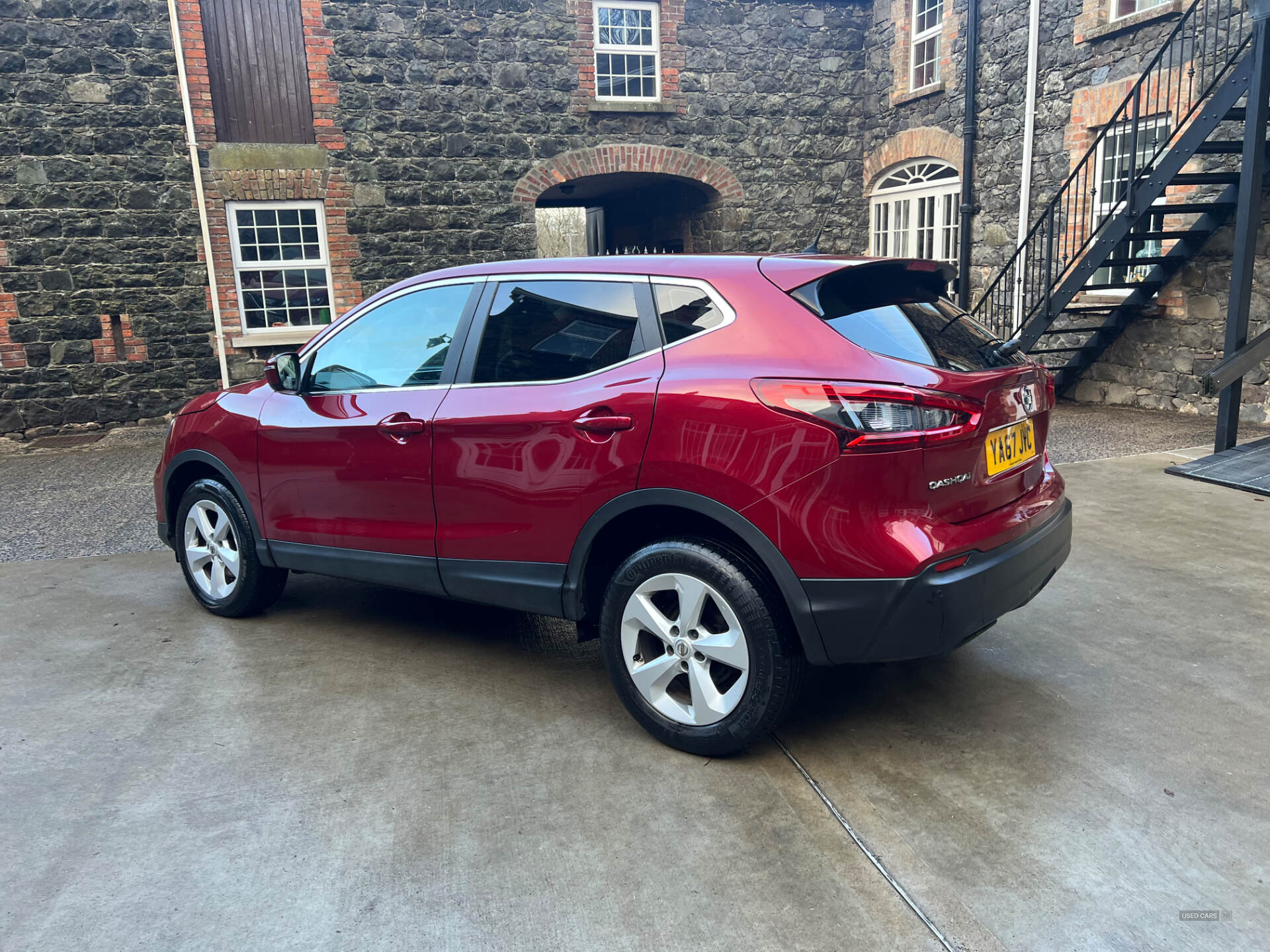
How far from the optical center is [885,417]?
2.77 metres

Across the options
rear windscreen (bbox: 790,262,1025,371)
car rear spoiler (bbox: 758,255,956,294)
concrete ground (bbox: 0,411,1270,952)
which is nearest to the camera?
concrete ground (bbox: 0,411,1270,952)

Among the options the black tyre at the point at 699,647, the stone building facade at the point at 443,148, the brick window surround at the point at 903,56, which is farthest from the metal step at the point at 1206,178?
the black tyre at the point at 699,647

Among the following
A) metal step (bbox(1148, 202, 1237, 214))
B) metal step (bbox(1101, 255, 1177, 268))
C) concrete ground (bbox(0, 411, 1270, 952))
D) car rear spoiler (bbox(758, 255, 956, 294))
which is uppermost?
metal step (bbox(1148, 202, 1237, 214))

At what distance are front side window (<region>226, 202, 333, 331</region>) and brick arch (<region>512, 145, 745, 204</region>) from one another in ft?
8.79

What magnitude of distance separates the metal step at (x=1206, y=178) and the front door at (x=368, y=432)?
A: 23.6 feet

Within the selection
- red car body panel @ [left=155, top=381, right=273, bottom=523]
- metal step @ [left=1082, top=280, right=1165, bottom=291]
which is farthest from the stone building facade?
red car body panel @ [left=155, top=381, right=273, bottom=523]

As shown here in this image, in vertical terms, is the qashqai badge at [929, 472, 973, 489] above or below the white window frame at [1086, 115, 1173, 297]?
below

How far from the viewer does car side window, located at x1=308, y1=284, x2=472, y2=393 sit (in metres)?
3.85

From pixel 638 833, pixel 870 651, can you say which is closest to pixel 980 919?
pixel 870 651

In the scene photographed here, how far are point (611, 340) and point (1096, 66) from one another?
29.1ft

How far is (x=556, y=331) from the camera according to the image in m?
3.50

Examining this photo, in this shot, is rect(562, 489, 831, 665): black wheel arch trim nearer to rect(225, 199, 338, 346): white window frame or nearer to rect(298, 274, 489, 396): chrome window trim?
rect(298, 274, 489, 396): chrome window trim

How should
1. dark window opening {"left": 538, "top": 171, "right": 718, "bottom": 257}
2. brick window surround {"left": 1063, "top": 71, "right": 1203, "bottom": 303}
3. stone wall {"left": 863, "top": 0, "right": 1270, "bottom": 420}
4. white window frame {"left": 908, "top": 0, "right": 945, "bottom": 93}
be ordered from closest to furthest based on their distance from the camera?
stone wall {"left": 863, "top": 0, "right": 1270, "bottom": 420} < brick window surround {"left": 1063, "top": 71, "right": 1203, "bottom": 303} < white window frame {"left": 908, "top": 0, "right": 945, "bottom": 93} < dark window opening {"left": 538, "top": 171, "right": 718, "bottom": 257}

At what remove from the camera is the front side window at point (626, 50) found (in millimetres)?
12289
